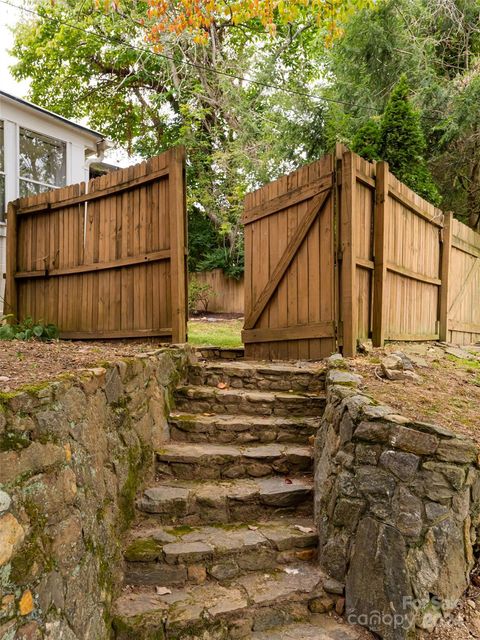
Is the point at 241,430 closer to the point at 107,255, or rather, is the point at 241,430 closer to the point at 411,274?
the point at 107,255

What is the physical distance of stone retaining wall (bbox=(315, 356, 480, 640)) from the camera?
214 centimetres

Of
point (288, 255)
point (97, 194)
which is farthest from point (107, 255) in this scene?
point (288, 255)

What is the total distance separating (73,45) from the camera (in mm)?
14758

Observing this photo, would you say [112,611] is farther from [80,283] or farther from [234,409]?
[80,283]

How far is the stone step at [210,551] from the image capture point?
2.49m

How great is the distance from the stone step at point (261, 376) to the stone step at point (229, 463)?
79 centimetres

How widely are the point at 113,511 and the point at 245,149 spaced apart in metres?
10.9

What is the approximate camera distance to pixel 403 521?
219 cm

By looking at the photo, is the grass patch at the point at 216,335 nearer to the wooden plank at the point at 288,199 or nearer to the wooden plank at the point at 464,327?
the wooden plank at the point at 288,199

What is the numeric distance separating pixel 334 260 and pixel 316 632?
2.92 m

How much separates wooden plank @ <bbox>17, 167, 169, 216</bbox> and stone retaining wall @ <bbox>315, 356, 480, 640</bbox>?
10.3 feet

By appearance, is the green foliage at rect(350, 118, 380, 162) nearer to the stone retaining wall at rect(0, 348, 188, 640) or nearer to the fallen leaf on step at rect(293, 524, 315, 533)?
the stone retaining wall at rect(0, 348, 188, 640)

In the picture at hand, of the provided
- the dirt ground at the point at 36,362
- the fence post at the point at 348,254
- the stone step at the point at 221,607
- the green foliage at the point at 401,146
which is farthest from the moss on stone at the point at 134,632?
the green foliage at the point at 401,146

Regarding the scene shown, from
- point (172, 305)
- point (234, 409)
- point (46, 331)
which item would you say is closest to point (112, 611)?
point (234, 409)
